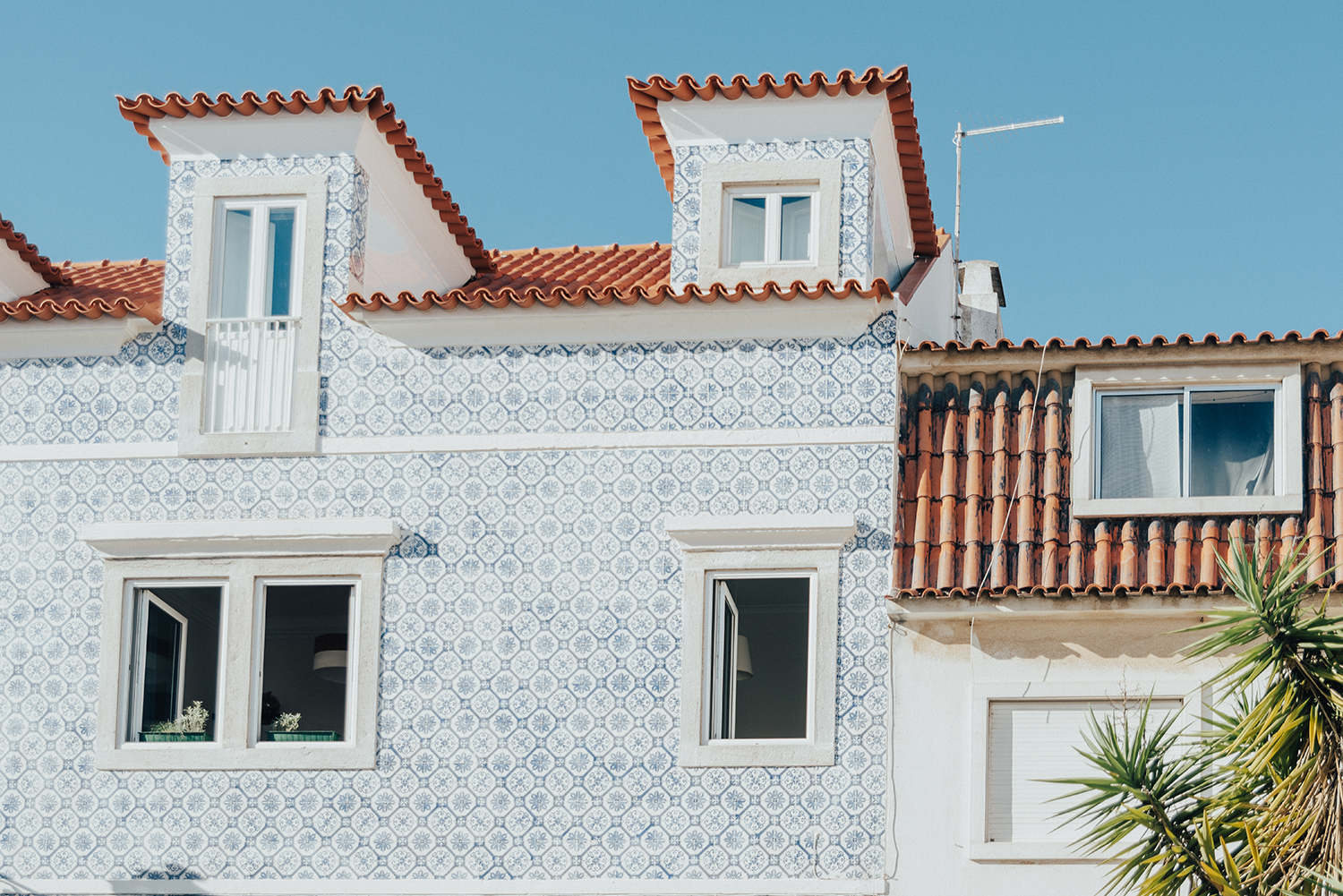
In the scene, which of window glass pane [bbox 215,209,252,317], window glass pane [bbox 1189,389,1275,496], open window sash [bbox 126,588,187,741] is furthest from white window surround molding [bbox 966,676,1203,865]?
window glass pane [bbox 215,209,252,317]

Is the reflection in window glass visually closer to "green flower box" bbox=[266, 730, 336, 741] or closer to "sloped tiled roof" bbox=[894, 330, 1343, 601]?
"sloped tiled roof" bbox=[894, 330, 1343, 601]

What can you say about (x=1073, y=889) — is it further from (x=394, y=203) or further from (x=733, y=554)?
(x=394, y=203)

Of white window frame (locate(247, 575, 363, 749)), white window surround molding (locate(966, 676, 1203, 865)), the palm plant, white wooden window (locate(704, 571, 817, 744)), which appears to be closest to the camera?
the palm plant

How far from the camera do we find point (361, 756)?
48.9 feet

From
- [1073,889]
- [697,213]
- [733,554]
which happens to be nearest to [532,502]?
[733,554]

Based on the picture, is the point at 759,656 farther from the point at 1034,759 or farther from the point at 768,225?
the point at 768,225

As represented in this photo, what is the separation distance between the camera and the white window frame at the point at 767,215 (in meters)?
16.2

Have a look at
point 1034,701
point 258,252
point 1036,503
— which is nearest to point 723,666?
point 1034,701

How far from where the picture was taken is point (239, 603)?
15.3 meters

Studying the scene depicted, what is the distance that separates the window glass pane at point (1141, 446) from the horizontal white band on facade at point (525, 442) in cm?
165

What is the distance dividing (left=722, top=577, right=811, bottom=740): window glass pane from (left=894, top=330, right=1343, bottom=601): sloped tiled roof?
833 millimetres

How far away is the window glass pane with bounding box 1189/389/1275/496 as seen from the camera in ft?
49.0

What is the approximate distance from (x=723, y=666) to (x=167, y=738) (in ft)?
14.0

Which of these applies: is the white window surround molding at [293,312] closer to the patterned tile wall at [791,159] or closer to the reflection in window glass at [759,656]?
the patterned tile wall at [791,159]
